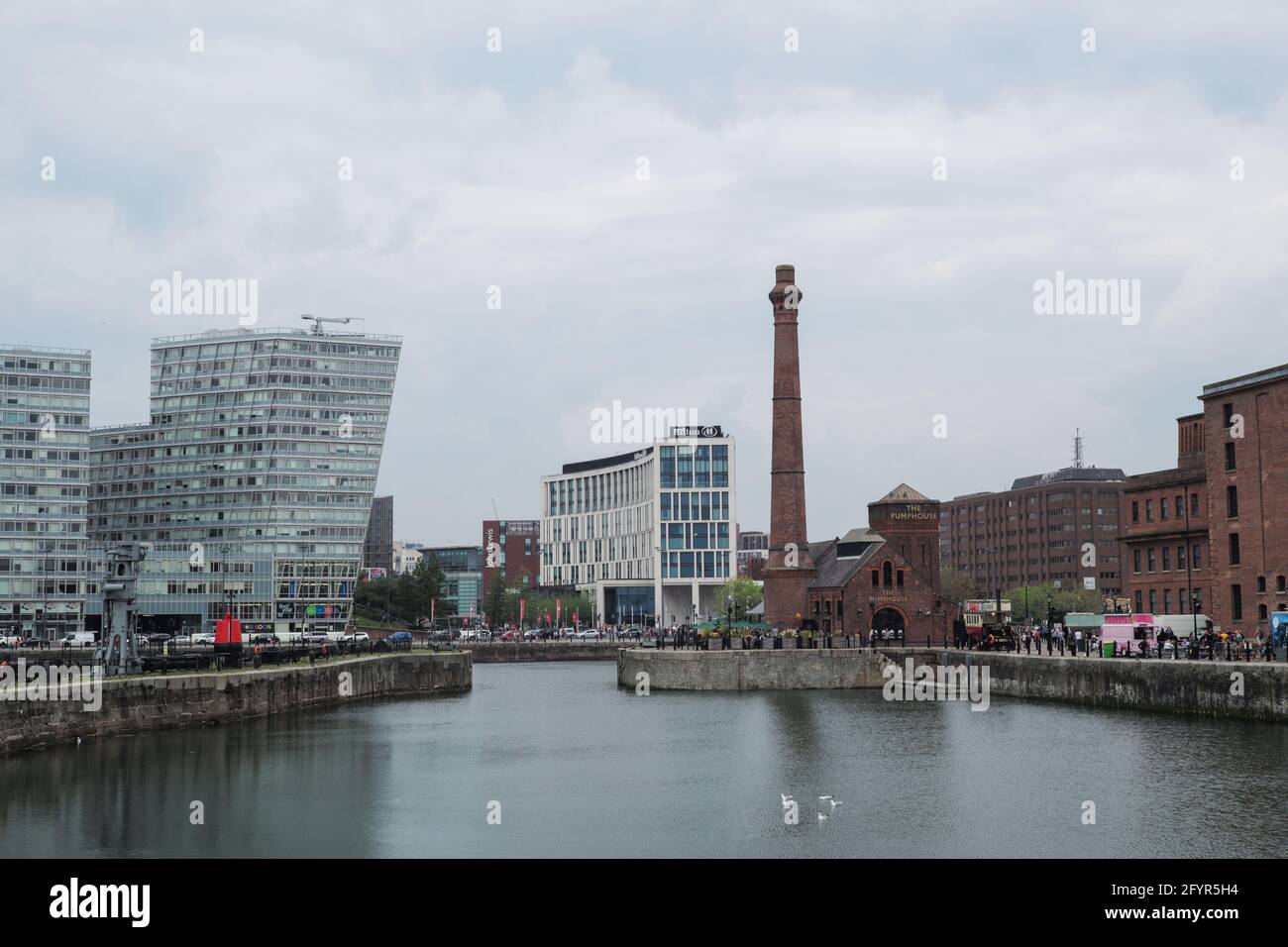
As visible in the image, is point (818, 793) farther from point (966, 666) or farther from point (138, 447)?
point (138, 447)

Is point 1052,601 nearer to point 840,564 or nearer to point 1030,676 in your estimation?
point 840,564

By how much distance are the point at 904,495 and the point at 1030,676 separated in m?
45.3

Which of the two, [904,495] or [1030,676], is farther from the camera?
[904,495]

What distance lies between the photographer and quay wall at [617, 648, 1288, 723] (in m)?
56.7

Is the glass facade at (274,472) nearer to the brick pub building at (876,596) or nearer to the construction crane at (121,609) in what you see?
the brick pub building at (876,596)

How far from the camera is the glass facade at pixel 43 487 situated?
156875mm

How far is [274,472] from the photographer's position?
17438 cm

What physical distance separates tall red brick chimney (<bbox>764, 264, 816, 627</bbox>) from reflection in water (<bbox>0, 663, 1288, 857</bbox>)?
3400 cm

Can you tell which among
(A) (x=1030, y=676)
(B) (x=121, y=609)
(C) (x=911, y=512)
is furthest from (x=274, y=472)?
(A) (x=1030, y=676)

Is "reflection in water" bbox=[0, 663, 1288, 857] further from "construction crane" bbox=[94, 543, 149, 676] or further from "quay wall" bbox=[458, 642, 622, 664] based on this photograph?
"quay wall" bbox=[458, 642, 622, 664]

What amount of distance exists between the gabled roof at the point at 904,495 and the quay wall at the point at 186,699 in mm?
49147

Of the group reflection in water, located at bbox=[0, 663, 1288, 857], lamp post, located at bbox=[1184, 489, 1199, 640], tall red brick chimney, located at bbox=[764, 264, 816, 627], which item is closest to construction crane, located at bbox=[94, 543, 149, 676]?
reflection in water, located at bbox=[0, 663, 1288, 857]
